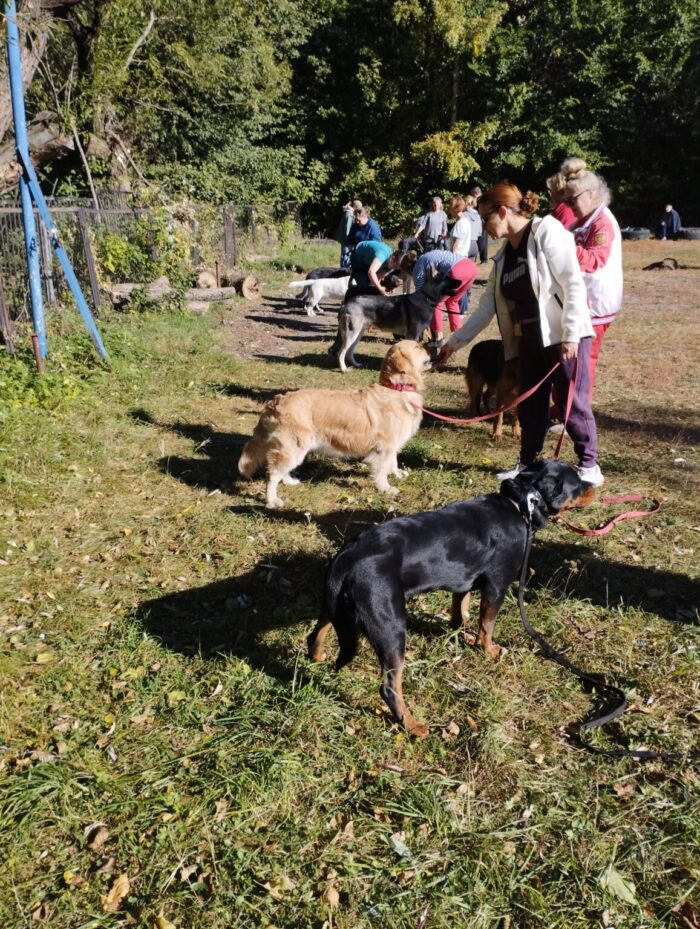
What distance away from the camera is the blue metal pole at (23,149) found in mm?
6379

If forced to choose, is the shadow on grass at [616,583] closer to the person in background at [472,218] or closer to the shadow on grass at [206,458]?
the shadow on grass at [206,458]

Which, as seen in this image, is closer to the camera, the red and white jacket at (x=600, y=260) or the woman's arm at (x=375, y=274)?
the red and white jacket at (x=600, y=260)

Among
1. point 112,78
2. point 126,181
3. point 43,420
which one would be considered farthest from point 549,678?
point 112,78

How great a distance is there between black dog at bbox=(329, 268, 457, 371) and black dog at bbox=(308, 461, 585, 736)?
228 inches

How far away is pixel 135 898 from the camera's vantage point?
2234 millimetres

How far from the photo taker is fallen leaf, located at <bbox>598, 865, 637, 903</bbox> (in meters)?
2.22

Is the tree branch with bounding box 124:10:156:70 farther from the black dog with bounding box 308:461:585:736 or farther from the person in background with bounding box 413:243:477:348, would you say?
the black dog with bounding box 308:461:585:736

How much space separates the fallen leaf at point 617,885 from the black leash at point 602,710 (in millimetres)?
545

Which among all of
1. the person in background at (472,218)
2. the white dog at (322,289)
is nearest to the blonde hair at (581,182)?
the person in background at (472,218)

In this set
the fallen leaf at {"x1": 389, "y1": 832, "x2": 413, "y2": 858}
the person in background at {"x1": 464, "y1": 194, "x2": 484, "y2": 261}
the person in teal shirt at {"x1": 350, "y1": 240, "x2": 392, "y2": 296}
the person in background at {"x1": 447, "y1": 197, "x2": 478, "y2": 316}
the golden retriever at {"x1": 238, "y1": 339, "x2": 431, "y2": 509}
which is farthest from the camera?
the person in background at {"x1": 464, "y1": 194, "x2": 484, "y2": 261}

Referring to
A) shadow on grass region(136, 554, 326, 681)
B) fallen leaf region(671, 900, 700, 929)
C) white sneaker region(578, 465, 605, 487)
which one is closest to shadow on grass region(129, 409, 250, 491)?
shadow on grass region(136, 554, 326, 681)

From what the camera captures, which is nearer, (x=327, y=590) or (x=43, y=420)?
(x=327, y=590)

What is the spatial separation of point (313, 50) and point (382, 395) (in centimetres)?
2973

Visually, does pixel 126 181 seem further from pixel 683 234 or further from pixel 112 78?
pixel 683 234
